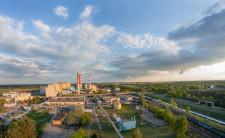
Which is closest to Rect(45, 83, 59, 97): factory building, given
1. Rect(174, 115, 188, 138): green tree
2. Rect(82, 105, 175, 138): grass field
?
Rect(82, 105, 175, 138): grass field

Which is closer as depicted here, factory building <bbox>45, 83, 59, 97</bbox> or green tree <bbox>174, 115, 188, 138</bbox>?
green tree <bbox>174, 115, 188, 138</bbox>

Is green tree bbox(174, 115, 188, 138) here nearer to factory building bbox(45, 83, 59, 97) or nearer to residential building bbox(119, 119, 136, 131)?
residential building bbox(119, 119, 136, 131)

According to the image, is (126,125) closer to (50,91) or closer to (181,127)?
(181,127)

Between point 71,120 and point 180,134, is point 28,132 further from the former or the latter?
point 180,134

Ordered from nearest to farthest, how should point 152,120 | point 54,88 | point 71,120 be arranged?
point 71,120 < point 152,120 < point 54,88

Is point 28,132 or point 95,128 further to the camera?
point 95,128

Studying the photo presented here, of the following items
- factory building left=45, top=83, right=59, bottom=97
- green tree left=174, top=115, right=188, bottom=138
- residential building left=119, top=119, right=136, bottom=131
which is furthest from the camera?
factory building left=45, top=83, right=59, bottom=97

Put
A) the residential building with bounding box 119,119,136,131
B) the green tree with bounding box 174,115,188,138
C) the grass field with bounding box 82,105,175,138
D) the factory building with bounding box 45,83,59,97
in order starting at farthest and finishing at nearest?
1. the factory building with bounding box 45,83,59,97
2. the residential building with bounding box 119,119,136,131
3. the grass field with bounding box 82,105,175,138
4. the green tree with bounding box 174,115,188,138

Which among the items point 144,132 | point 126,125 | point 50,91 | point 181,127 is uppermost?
point 50,91

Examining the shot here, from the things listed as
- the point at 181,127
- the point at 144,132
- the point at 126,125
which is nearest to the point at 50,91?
the point at 126,125

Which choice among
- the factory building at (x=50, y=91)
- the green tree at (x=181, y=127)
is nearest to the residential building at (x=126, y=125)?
the green tree at (x=181, y=127)

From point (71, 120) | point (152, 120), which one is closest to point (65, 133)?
point (71, 120)
